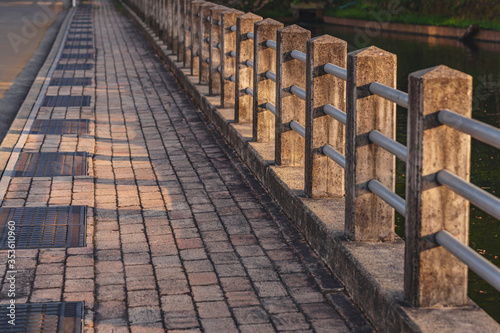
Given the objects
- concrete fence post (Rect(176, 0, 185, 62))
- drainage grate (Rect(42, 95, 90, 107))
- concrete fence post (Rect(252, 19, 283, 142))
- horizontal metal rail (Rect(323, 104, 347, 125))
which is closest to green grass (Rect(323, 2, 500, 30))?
concrete fence post (Rect(176, 0, 185, 62))

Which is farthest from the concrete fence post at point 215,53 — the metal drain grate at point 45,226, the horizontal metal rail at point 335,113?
the horizontal metal rail at point 335,113

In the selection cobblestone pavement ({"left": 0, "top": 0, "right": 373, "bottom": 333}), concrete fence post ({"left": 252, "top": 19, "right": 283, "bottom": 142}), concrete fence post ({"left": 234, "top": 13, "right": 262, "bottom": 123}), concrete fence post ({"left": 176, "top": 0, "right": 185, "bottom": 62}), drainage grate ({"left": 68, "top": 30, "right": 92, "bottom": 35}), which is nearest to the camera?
cobblestone pavement ({"left": 0, "top": 0, "right": 373, "bottom": 333})

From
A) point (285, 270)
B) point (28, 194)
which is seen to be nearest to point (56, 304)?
point (285, 270)

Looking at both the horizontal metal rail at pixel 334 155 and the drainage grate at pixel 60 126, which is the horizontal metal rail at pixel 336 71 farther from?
the drainage grate at pixel 60 126

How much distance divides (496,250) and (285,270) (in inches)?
72.1

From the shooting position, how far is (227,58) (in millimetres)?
10406

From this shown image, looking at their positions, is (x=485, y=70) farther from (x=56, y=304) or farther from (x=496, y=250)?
(x=56, y=304)

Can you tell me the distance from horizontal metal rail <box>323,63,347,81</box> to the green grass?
81.5 feet

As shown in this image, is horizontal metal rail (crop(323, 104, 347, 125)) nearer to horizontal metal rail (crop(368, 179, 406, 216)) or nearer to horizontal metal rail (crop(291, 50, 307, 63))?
horizontal metal rail (crop(368, 179, 406, 216))

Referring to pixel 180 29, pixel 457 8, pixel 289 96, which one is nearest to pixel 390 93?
pixel 289 96

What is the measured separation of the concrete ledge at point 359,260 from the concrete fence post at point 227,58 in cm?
226

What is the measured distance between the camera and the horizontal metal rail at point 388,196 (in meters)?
4.30

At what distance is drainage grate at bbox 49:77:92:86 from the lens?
14156mm

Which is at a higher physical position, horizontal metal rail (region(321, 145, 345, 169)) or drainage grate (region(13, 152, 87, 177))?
horizontal metal rail (region(321, 145, 345, 169))
